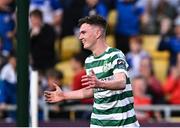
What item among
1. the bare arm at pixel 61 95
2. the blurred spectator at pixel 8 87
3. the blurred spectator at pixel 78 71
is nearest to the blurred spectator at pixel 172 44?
the blurred spectator at pixel 78 71

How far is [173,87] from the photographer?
1198cm

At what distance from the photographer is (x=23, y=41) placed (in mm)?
7531

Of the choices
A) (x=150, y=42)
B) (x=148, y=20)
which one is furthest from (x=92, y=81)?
(x=148, y=20)

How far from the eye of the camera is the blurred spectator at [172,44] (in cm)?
1263

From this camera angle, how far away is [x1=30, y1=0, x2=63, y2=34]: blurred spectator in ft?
42.0

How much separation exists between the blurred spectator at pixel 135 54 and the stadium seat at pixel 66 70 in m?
0.94

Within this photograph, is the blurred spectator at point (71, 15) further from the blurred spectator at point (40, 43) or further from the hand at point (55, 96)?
the hand at point (55, 96)

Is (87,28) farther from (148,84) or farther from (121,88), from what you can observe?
(148,84)

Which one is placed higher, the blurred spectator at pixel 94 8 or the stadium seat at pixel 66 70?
the blurred spectator at pixel 94 8

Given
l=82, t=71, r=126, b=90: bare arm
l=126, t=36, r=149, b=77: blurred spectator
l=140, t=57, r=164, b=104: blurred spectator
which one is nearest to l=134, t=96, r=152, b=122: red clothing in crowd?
l=140, t=57, r=164, b=104: blurred spectator

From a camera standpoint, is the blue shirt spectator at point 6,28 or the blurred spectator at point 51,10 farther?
the blurred spectator at point 51,10

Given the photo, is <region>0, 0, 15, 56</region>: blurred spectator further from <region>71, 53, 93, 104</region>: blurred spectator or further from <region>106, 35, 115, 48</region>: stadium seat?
<region>106, 35, 115, 48</region>: stadium seat

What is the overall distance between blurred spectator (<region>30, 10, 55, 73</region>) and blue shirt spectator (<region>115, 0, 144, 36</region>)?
1.22 meters

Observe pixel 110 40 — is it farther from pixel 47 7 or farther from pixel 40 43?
pixel 40 43
